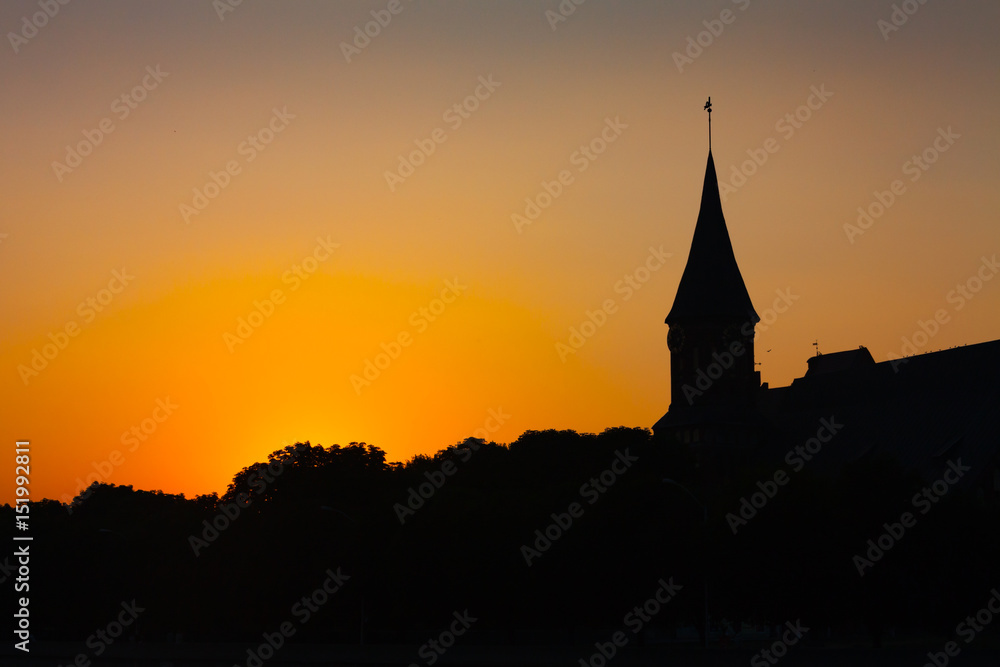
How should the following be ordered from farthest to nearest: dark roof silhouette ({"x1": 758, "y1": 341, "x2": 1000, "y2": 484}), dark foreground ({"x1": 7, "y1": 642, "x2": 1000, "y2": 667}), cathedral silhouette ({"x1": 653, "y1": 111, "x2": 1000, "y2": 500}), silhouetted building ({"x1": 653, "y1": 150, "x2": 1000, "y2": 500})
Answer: cathedral silhouette ({"x1": 653, "y1": 111, "x2": 1000, "y2": 500}), silhouetted building ({"x1": 653, "y1": 150, "x2": 1000, "y2": 500}), dark roof silhouette ({"x1": 758, "y1": 341, "x2": 1000, "y2": 484}), dark foreground ({"x1": 7, "y1": 642, "x2": 1000, "y2": 667})

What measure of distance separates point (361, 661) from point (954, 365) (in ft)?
252

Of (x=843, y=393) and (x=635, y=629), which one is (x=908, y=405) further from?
(x=635, y=629)

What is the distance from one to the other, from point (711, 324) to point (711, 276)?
4.52m

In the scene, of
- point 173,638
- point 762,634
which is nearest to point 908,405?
point 762,634

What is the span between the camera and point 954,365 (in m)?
126

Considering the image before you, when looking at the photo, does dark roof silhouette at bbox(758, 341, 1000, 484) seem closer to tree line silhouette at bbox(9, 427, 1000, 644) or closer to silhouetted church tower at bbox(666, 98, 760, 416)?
silhouetted church tower at bbox(666, 98, 760, 416)

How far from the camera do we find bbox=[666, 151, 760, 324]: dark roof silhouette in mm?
131625

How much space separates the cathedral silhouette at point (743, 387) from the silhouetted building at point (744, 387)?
0.31ft

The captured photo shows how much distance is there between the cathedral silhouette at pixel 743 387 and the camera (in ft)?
413

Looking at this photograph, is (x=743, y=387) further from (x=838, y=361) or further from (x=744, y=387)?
(x=838, y=361)

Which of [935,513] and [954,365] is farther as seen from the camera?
[954,365]

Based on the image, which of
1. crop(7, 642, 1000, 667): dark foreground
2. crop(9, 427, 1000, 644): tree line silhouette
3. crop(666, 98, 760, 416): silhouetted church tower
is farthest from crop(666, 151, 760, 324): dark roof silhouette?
crop(7, 642, 1000, 667): dark foreground

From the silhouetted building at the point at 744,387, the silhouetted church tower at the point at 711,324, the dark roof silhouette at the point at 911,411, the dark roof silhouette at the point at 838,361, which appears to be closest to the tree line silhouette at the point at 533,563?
the dark roof silhouette at the point at 911,411

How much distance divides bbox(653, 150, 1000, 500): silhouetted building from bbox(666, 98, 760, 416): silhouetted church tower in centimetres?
9
